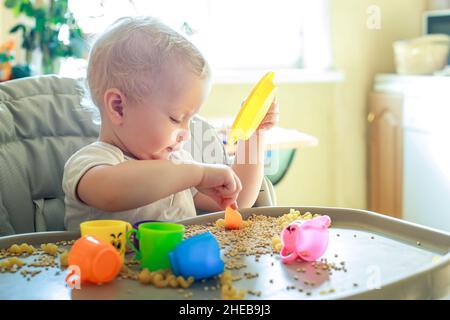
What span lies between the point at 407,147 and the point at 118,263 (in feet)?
7.31

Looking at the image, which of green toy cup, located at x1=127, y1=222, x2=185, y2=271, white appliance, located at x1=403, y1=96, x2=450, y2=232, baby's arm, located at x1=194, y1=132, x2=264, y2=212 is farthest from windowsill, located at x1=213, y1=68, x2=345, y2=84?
green toy cup, located at x1=127, y1=222, x2=185, y2=271

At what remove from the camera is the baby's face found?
1.05m

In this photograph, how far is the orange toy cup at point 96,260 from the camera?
74 centimetres

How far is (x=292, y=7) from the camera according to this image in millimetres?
3000

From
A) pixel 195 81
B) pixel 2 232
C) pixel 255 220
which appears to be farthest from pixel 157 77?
pixel 2 232

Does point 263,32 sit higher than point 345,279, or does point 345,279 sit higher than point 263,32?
point 263,32

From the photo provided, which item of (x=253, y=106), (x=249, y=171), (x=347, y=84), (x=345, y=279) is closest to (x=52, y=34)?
(x=249, y=171)

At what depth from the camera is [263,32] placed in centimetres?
297

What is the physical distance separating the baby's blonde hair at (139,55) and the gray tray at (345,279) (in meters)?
0.32

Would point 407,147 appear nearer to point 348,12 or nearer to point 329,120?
point 329,120

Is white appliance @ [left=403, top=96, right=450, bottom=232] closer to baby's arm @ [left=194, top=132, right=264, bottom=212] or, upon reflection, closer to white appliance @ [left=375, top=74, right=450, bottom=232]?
white appliance @ [left=375, top=74, right=450, bottom=232]

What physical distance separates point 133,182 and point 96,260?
22 centimetres

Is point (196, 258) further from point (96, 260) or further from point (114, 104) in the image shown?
point (114, 104)

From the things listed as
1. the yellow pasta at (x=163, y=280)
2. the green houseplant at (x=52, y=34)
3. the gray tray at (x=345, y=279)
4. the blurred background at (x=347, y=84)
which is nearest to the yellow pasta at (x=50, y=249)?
the gray tray at (x=345, y=279)
